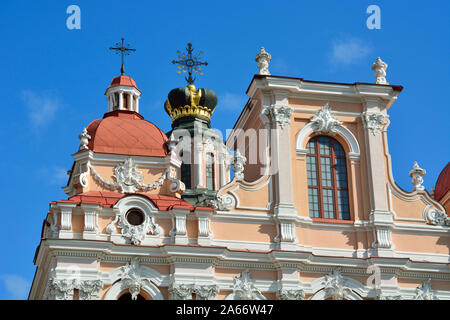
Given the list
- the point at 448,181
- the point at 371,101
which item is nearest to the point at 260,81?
the point at 371,101

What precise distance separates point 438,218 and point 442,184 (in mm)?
3868

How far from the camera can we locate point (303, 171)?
33281 millimetres

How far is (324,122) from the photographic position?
3381 cm

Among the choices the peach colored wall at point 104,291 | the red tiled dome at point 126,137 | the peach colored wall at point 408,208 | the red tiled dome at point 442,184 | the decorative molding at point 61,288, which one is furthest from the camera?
the red tiled dome at point 442,184

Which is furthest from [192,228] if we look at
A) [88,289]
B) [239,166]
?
[88,289]

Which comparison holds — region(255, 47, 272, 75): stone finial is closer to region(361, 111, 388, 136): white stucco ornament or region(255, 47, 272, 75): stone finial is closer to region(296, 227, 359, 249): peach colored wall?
region(361, 111, 388, 136): white stucco ornament

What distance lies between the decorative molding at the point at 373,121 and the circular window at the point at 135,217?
818 cm

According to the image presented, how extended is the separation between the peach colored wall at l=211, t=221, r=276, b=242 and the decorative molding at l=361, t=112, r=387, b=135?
16.1ft

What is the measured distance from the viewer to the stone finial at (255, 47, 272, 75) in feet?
112

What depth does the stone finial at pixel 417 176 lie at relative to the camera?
111 ft

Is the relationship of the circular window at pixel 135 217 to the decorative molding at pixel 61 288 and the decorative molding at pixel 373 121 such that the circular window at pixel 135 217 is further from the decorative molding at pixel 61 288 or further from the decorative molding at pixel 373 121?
the decorative molding at pixel 373 121

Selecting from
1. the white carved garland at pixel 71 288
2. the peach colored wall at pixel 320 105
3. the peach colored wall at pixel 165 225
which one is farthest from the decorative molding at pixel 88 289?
the peach colored wall at pixel 320 105

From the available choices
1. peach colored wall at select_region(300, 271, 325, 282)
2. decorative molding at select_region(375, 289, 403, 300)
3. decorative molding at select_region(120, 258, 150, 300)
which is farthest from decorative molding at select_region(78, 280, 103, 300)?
decorative molding at select_region(375, 289, 403, 300)
